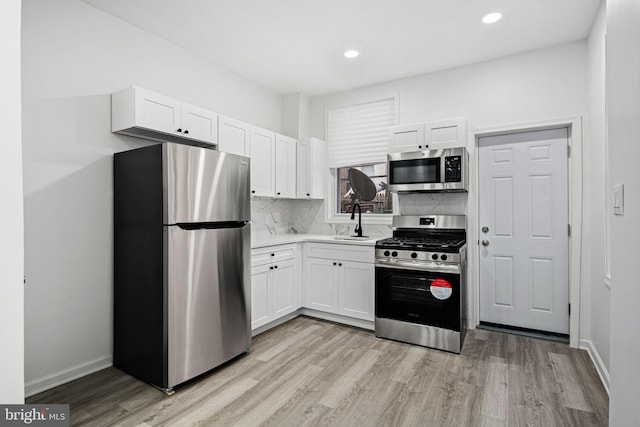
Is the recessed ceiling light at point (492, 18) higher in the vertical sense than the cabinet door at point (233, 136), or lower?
higher

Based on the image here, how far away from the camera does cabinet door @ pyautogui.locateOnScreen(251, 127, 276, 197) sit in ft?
12.1

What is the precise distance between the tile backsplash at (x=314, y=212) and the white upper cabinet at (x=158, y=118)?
1230mm

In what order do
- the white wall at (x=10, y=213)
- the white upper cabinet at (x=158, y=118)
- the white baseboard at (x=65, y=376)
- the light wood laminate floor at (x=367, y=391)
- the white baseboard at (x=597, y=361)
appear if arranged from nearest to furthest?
1. the white wall at (x=10, y=213)
2. the light wood laminate floor at (x=367, y=391)
3. the white baseboard at (x=65, y=376)
4. the white baseboard at (x=597, y=361)
5. the white upper cabinet at (x=158, y=118)

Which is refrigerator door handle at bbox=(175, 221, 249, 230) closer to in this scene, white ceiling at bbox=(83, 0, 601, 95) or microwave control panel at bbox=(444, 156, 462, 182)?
white ceiling at bbox=(83, 0, 601, 95)

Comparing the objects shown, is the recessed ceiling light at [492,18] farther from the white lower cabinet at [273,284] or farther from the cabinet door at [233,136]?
the white lower cabinet at [273,284]

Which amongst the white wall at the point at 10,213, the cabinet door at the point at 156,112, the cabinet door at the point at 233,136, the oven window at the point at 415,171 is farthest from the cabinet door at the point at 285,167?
the white wall at the point at 10,213

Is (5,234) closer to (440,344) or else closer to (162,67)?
(162,67)

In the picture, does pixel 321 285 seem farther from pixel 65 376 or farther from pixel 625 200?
pixel 625 200

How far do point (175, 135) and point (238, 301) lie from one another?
1493 mm

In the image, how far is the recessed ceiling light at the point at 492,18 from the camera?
2.70 m

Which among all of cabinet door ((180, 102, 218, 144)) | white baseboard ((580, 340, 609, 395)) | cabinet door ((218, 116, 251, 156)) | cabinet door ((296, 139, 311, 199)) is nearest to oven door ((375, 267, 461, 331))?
white baseboard ((580, 340, 609, 395))

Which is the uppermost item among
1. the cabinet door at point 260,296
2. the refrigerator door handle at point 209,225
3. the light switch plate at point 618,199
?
the light switch plate at point 618,199

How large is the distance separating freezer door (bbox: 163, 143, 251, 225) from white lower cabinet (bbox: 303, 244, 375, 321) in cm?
123

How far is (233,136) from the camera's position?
3420 mm
